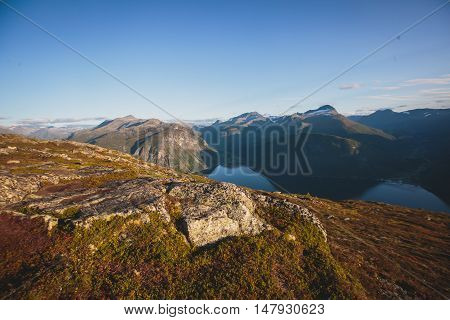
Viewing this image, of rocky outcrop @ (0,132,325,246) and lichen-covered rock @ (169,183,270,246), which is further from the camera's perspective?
lichen-covered rock @ (169,183,270,246)

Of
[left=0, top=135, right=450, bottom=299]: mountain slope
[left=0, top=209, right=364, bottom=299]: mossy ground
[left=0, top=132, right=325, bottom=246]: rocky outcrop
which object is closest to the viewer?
[left=0, top=209, right=364, bottom=299]: mossy ground

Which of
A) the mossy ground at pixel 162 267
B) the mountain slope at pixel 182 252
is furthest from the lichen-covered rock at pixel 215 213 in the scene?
the mossy ground at pixel 162 267

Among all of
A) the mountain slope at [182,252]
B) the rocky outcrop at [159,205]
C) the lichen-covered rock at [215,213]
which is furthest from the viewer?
the lichen-covered rock at [215,213]

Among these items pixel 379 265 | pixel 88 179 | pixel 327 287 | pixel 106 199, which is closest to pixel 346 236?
pixel 379 265

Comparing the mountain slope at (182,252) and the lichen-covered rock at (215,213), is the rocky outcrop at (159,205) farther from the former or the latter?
the mountain slope at (182,252)

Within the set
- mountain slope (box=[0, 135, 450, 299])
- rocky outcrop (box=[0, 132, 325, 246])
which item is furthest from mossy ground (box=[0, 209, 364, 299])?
rocky outcrop (box=[0, 132, 325, 246])

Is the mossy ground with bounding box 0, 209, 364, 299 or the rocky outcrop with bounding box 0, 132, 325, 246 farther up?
the rocky outcrop with bounding box 0, 132, 325, 246

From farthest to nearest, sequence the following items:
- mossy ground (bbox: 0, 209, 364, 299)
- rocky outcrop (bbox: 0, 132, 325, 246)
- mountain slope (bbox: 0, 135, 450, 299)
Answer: rocky outcrop (bbox: 0, 132, 325, 246) → mountain slope (bbox: 0, 135, 450, 299) → mossy ground (bbox: 0, 209, 364, 299)

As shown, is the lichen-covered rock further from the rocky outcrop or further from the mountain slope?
the mountain slope

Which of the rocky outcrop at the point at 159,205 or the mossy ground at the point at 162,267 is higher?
the rocky outcrop at the point at 159,205
